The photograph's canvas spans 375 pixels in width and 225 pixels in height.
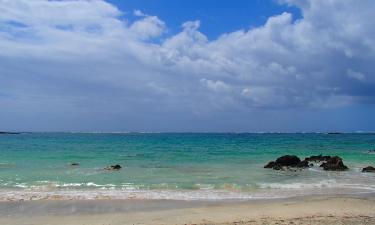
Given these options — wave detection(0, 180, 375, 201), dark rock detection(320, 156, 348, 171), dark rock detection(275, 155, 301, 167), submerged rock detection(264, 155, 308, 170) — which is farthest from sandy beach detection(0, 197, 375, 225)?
dark rock detection(275, 155, 301, 167)

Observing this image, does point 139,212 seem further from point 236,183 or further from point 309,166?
point 309,166

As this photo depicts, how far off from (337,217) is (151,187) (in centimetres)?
987

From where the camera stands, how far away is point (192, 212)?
1395cm

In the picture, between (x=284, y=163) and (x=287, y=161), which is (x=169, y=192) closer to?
(x=284, y=163)

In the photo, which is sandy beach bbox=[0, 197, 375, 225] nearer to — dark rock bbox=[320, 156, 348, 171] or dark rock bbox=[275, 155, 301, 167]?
dark rock bbox=[320, 156, 348, 171]

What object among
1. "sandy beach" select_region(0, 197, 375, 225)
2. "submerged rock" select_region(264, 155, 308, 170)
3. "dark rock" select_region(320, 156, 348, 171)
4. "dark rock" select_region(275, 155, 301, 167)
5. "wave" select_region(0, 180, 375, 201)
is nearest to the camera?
"sandy beach" select_region(0, 197, 375, 225)

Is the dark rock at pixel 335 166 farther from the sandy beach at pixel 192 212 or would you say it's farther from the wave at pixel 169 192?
the sandy beach at pixel 192 212

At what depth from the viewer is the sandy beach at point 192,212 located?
41.2 ft

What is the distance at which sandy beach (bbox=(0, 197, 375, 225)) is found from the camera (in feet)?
41.2

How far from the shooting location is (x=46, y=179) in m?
23.4

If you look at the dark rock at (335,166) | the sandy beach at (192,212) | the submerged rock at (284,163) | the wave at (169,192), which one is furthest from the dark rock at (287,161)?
the sandy beach at (192,212)

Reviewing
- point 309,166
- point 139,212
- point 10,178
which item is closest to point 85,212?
point 139,212

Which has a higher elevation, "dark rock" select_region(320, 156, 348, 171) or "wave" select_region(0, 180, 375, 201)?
"dark rock" select_region(320, 156, 348, 171)

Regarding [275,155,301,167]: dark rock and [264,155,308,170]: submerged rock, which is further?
[275,155,301,167]: dark rock
